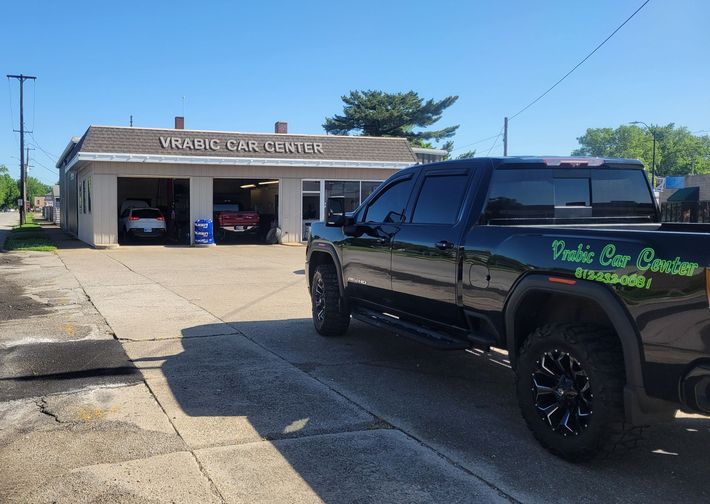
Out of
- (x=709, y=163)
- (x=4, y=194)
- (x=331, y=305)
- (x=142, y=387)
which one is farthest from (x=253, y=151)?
(x=4, y=194)

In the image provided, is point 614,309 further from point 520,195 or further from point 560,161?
point 560,161

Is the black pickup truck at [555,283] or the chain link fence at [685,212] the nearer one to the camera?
the black pickup truck at [555,283]

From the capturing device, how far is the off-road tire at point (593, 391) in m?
3.73

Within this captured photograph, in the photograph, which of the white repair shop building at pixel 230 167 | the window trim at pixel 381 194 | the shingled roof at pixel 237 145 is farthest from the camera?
the white repair shop building at pixel 230 167

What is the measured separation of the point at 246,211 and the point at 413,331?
22786mm

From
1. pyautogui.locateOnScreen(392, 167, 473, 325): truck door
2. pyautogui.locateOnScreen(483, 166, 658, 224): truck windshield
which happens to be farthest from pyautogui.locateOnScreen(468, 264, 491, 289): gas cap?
pyautogui.locateOnScreen(483, 166, 658, 224): truck windshield

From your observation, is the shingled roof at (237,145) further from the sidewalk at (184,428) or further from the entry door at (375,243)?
the entry door at (375,243)

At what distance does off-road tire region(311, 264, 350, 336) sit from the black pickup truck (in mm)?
488

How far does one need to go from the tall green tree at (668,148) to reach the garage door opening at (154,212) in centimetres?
9787

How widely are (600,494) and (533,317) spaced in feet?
4.18

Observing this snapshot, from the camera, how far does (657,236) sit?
3.45m

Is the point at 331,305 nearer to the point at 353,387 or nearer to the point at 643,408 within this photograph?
the point at 353,387

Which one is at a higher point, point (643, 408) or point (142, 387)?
point (643, 408)

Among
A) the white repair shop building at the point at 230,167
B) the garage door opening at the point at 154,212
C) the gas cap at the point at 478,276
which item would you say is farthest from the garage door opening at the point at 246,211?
the gas cap at the point at 478,276
